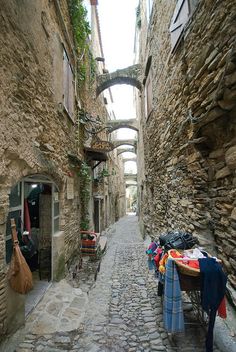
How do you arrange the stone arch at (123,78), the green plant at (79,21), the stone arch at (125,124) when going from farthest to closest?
the stone arch at (125,124) → the stone arch at (123,78) → the green plant at (79,21)

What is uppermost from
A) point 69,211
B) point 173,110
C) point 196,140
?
point 173,110

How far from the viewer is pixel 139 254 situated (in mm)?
6371

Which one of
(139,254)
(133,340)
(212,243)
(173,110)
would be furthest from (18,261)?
(139,254)

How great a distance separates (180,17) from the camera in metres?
3.61

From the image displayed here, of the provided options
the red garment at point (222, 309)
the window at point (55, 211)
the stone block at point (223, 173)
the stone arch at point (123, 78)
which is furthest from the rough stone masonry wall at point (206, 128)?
the stone arch at point (123, 78)

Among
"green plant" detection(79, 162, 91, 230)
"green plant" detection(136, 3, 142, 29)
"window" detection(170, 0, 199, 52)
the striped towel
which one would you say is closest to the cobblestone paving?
the striped towel

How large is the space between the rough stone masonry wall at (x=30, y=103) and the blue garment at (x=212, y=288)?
2161 millimetres

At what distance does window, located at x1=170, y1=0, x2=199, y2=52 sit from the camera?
3.24 meters

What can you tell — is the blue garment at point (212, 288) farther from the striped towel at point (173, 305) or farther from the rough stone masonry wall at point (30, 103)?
the rough stone masonry wall at point (30, 103)

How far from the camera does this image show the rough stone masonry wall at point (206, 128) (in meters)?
2.24

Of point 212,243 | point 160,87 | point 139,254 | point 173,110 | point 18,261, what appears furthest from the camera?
point 139,254

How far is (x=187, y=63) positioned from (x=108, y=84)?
7695 millimetres

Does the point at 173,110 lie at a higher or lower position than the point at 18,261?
higher

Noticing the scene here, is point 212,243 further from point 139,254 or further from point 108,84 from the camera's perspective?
point 108,84
